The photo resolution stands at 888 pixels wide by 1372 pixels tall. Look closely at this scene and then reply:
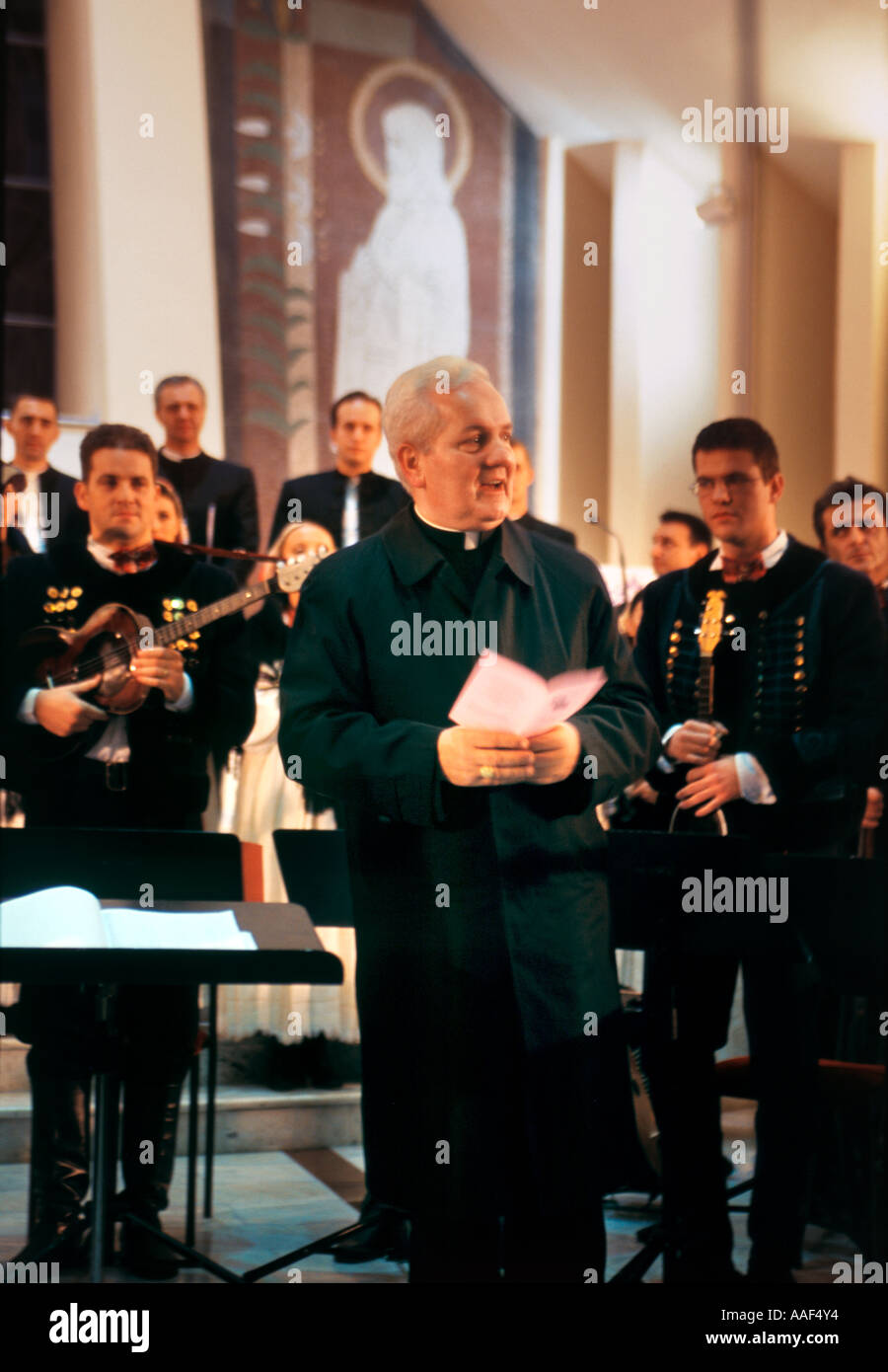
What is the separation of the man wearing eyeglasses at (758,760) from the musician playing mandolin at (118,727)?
101 cm

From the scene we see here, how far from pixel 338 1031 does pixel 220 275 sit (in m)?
4.23

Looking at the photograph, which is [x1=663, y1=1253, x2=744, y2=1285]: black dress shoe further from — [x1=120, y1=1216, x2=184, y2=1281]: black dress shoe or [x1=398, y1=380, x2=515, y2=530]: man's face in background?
[x1=398, y1=380, x2=515, y2=530]: man's face in background

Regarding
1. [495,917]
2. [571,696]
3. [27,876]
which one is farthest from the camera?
[27,876]

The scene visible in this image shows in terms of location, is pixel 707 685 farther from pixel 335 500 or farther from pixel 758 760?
pixel 335 500

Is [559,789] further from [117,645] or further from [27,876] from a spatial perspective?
[117,645]

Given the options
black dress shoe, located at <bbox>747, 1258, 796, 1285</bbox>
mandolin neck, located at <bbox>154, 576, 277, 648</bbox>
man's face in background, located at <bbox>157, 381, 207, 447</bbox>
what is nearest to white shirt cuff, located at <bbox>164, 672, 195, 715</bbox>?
mandolin neck, located at <bbox>154, 576, 277, 648</bbox>

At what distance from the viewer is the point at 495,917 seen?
2.05m

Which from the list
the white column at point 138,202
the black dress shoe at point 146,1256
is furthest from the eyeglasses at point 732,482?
the white column at point 138,202

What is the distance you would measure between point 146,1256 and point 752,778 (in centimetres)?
158

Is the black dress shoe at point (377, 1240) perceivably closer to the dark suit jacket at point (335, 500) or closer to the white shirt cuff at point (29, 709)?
the white shirt cuff at point (29, 709)

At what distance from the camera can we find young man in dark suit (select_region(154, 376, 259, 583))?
17.8 feet

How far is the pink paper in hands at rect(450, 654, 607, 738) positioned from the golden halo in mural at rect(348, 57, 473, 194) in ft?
20.2
